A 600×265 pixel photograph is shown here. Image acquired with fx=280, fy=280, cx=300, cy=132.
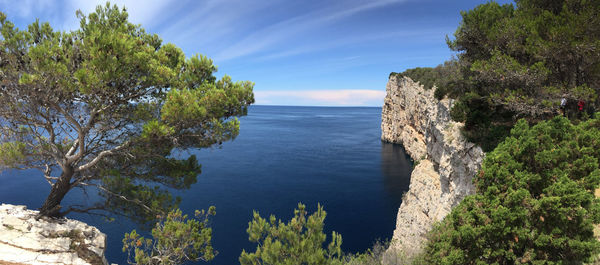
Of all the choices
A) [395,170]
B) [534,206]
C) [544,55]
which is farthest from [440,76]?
[534,206]

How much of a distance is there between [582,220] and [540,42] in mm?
8194

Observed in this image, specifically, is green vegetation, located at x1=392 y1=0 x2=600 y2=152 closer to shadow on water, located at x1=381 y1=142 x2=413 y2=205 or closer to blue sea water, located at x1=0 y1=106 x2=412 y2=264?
blue sea water, located at x1=0 y1=106 x2=412 y2=264

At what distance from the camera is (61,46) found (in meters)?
10.5

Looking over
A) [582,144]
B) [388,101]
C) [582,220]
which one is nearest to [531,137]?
[582,144]

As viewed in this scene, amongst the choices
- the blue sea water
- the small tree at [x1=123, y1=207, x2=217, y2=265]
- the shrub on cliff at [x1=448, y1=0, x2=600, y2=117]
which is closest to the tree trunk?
the small tree at [x1=123, y1=207, x2=217, y2=265]

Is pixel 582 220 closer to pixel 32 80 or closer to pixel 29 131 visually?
pixel 32 80

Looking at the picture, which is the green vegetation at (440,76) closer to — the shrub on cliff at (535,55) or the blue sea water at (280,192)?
the shrub on cliff at (535,55)

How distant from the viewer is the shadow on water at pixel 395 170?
43.9m

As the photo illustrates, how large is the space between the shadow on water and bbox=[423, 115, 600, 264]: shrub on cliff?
99.5 feet

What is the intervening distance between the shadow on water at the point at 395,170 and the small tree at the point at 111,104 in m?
33.5

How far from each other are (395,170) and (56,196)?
2059 inches

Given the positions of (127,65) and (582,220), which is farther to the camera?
(127,65)

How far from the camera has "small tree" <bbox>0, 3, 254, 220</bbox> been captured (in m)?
9.77

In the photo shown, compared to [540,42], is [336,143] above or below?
below
